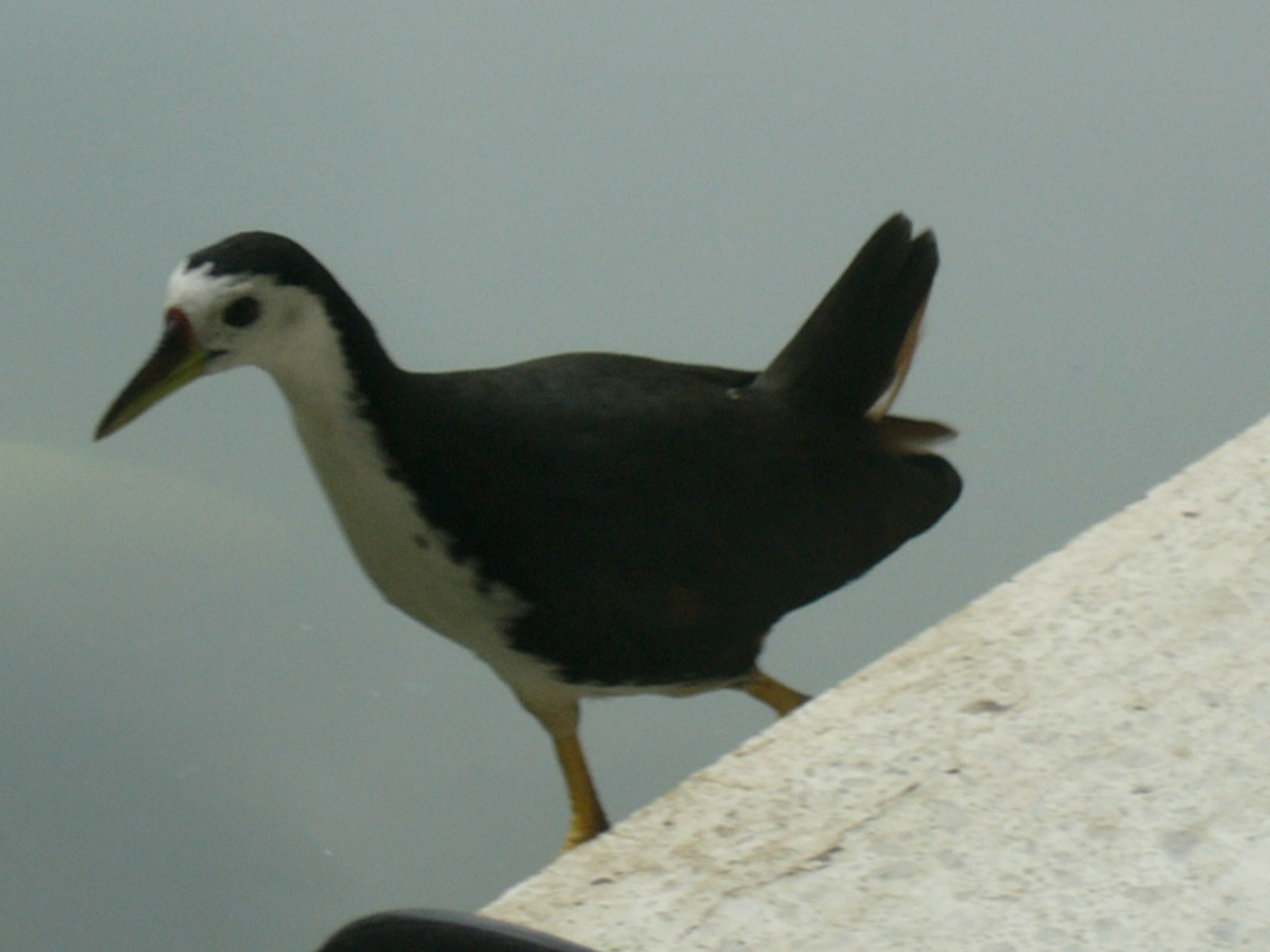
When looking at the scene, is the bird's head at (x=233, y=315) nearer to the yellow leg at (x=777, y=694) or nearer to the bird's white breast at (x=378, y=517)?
the bird's white breast at (x=378, y=517)

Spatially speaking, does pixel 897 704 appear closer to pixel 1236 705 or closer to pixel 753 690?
pixel 1236 705

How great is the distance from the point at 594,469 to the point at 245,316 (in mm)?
211

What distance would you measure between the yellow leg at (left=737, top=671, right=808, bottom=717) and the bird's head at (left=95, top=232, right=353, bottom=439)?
430 millimetres

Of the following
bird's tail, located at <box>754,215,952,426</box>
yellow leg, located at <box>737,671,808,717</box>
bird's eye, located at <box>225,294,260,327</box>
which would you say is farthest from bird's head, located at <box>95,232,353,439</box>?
yellow leg, located at <box>737,671,808,717</box>

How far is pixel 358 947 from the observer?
43cm

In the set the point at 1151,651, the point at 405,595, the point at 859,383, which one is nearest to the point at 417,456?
the point at 405,595

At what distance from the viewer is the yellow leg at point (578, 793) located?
3.71 ft

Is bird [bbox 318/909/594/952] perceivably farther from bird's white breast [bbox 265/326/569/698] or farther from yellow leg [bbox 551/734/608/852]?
yellow leg [bbox 551/734/608/852]

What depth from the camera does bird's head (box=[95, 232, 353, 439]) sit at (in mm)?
830

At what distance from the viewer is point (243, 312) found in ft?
2.76

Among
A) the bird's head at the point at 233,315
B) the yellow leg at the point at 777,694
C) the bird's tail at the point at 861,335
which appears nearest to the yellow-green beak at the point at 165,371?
the bird's head at the point at 233,315

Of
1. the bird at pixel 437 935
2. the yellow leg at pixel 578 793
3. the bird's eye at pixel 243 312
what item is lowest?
the yellow leg at pixel 578 793

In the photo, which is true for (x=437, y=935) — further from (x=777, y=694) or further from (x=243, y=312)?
(x=777, y=694)

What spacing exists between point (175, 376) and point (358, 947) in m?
0.48
